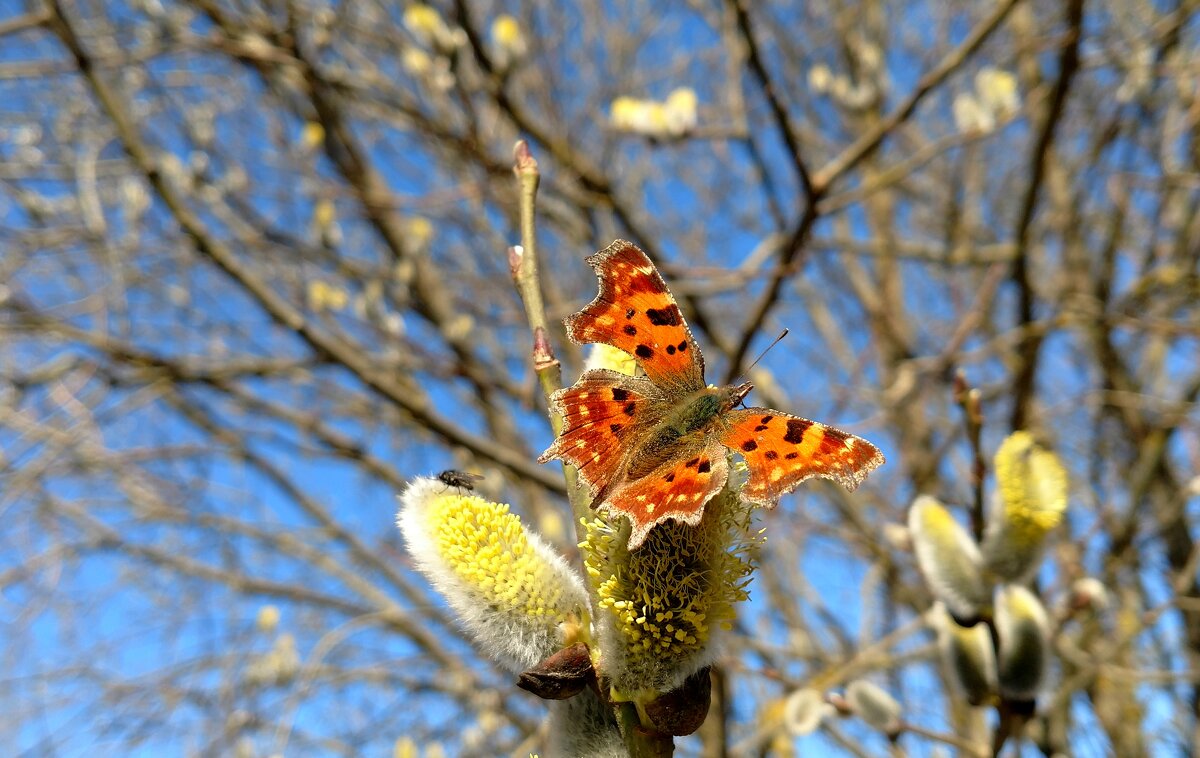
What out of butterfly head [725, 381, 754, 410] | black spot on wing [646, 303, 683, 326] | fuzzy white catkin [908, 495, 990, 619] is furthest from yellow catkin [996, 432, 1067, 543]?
black spot on wing [646, 303, 683, 326]

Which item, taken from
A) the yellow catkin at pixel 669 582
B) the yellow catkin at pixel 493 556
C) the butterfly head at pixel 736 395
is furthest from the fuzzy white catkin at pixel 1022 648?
the yellow catkin at pixel 493 556

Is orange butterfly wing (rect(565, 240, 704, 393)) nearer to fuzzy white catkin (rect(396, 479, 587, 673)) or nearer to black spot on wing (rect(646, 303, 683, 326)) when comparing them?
black spot on wing (rect(646, 303, 683, 326))

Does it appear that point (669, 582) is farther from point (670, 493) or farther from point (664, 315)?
point (664, 315)

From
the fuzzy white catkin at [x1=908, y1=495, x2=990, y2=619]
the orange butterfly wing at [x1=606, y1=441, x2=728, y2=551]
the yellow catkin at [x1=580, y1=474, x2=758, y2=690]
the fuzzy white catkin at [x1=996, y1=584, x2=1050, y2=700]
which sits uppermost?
the fuzzy white catkin at [x1=908, y1=495, x2=990, y2=619]

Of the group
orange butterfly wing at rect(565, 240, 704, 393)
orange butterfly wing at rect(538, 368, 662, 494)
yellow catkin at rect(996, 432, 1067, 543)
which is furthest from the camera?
yellow catkin at rect(996, 432, 1067, 543)

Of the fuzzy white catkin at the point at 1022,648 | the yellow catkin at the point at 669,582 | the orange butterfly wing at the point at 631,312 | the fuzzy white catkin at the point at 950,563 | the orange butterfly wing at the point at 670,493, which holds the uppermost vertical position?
the orange butterfly wing at the point at 631,312

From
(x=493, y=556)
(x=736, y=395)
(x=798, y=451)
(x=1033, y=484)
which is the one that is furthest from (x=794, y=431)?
(x=1033, y=484)

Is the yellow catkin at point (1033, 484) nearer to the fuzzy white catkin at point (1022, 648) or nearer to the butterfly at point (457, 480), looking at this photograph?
the fuzzy white catkin at point (1022, 648)
